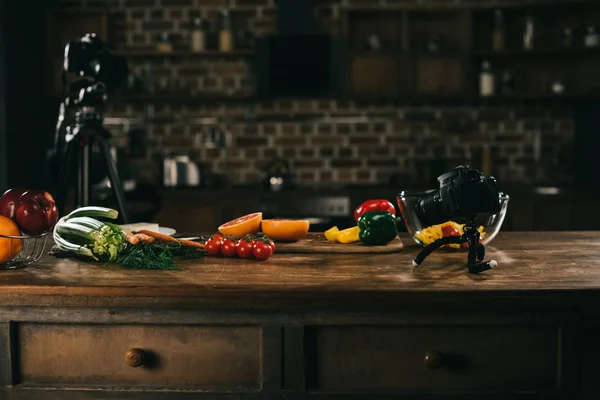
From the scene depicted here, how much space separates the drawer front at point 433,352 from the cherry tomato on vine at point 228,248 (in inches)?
17.0

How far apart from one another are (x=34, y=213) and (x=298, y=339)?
0.67m

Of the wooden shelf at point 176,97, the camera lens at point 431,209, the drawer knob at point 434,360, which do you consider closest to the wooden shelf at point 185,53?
the wooden shelf at point 176,97

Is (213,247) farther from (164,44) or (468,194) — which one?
(164,44)

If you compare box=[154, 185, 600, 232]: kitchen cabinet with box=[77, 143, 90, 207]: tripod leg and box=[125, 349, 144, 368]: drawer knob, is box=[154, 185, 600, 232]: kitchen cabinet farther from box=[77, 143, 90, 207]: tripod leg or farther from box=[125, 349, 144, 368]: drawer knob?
box=[125, 349, 144, 368]: drawer knob

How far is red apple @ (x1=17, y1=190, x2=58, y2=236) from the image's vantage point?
1.62 m

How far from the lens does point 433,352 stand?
1.44m

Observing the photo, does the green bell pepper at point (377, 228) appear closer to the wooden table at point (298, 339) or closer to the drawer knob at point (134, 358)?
the wooden table at point (298, 339)

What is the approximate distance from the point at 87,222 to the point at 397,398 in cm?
85

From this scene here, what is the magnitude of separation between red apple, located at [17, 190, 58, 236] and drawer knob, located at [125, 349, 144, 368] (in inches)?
15.6

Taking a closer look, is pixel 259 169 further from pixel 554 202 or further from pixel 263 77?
pixel 554 202

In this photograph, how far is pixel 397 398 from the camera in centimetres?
145

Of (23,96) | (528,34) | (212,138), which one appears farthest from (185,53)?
(528,34)

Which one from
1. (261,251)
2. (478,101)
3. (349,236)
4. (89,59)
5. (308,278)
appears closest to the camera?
(308,278)

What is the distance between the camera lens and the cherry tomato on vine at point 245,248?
1793mm
